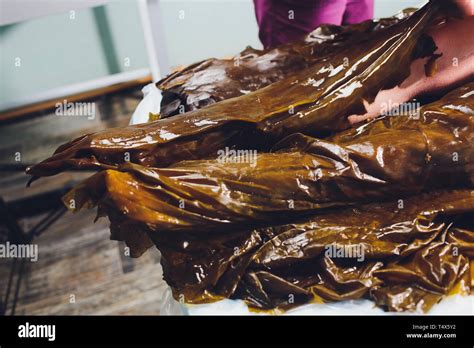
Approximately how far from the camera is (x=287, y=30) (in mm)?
2090

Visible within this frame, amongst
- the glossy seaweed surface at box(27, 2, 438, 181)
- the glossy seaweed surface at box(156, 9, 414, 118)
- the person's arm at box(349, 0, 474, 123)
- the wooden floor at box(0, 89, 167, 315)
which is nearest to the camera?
the glossy seaweed surface at box(27, 2, 438, 181)

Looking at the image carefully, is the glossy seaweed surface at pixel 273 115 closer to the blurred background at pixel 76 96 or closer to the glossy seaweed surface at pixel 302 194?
the glossy seaweed surface at pixel 302 194

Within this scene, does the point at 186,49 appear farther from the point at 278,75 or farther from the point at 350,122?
the point at 350,122

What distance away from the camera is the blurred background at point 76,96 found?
8.29ft

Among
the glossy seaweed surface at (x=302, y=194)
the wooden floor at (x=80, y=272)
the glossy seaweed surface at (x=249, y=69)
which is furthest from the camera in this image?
the wooden floor at (x=80, y=272)

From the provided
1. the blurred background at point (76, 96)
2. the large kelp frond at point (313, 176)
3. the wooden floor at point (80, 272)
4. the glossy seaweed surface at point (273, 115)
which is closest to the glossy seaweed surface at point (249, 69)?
the glossy seaweed surface at point (273, 115)

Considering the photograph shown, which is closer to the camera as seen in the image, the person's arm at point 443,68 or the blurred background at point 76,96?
the person's arm at point 443,68

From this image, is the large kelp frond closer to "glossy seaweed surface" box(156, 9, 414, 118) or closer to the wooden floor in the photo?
"glossy seaweed surface" box(156, 9, 414, 118)

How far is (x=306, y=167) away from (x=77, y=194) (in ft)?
2.03

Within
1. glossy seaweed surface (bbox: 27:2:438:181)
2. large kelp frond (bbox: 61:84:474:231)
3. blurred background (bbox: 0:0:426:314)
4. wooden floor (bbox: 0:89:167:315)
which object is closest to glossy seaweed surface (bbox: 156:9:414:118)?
glossy seaweed surface (bbox: 27:2:438:181)

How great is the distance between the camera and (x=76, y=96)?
12.1ft

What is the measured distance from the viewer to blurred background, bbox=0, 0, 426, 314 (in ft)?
8.29

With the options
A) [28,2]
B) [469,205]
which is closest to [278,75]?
[469,205]

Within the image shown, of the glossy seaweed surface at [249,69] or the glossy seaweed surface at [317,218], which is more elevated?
the glossy seaweed surface at [249,69]
